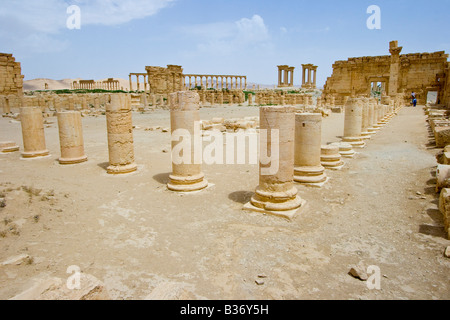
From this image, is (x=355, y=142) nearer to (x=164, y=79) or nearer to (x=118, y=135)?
(x=118, y=135)

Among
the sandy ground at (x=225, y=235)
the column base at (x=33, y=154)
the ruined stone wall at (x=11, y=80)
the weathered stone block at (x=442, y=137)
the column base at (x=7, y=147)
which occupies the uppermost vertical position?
the ruined stone wall at (x=11, y=80)

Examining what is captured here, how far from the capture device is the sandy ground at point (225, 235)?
3.70 m

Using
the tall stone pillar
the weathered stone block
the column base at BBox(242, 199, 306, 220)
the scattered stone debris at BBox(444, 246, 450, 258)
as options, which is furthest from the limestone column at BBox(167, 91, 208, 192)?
the tall stone pillar

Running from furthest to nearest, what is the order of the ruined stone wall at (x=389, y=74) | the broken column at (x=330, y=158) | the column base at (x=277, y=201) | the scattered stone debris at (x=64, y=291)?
the ruined stone wall at (x=389, y=74) < the broken column at (x=330, y=158) < the column base at (x=277, y=201) < the scattered stone debris at (x=64, y=291)

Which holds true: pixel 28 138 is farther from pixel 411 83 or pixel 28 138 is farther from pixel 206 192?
pixel 411 83

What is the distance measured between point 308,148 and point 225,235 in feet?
12.4

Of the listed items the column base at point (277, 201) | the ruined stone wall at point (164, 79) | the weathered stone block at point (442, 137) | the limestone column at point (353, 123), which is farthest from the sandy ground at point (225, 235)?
the ruined stone wall at point (164, 79)

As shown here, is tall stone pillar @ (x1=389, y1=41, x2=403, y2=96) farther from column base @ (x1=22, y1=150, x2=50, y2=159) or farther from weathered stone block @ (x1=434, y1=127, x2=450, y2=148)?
column base @ (x1=22, y1=150, x2=50, y2=159)

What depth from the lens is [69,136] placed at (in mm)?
9734

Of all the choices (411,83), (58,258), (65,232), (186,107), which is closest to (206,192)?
(186,107)

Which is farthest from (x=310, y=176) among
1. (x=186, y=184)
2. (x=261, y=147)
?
(x=186, y=184)

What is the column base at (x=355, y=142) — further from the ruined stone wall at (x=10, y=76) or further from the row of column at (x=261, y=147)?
the ruined stone wall at (x=10, y=76)

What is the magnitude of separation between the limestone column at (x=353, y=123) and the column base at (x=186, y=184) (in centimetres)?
808
